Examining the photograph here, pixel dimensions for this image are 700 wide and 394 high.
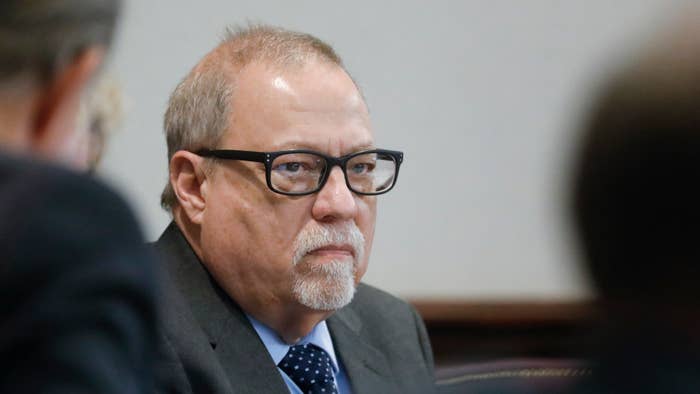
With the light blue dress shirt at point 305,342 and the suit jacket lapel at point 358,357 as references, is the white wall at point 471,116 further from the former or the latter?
the light blue dress shirt at point 305,342

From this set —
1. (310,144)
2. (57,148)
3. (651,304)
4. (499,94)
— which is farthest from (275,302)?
(499,94)

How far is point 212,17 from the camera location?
12.5ft

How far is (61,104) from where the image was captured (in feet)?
3.88

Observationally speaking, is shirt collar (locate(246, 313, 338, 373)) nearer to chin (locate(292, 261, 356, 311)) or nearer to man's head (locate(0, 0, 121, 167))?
chin (locate(292, 261, 356, 311))

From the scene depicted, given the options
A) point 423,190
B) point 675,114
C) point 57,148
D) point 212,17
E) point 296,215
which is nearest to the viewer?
point 675,114

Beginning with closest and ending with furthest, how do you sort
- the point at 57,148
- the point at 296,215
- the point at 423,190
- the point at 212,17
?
the point at 57,148
the point at 296,215
the point at 212,17
the point at 423,190

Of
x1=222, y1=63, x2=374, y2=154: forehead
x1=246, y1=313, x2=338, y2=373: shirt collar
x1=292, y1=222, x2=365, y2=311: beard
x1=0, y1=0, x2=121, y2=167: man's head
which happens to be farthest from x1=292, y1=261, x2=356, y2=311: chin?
x1=0, y1=0, x2=121, y2=167: man's head

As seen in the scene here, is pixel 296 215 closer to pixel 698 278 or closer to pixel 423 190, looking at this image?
pixel 698 278

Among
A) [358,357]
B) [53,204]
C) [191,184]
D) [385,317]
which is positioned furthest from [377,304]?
[53,204]

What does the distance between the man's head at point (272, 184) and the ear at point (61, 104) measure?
46.8 inches

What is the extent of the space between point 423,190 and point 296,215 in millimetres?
1761

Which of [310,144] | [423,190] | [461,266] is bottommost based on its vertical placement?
[461,266]

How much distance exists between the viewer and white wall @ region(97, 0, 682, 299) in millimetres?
4043

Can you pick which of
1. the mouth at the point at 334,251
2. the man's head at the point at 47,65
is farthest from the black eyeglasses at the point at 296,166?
the man's head at the point at 47,65
